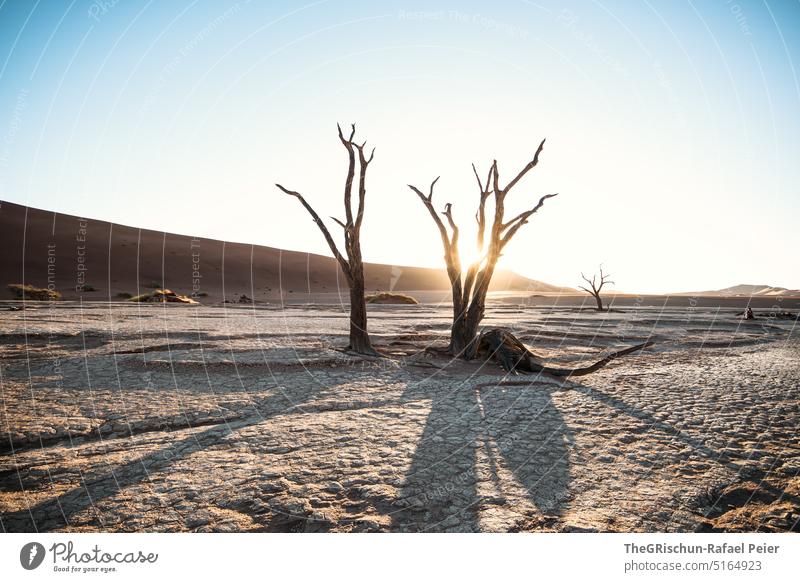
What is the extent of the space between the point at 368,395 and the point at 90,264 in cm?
5751

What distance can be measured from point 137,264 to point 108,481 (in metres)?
46.8

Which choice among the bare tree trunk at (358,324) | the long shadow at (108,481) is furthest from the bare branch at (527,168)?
the long shadow at (108,481)

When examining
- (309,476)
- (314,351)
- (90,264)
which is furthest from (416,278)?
(309,476)

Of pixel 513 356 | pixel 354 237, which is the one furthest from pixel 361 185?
pixel 513 356

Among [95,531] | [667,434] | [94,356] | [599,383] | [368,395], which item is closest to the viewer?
[95,531]

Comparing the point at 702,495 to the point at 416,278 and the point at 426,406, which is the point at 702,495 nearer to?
the point at 426,406

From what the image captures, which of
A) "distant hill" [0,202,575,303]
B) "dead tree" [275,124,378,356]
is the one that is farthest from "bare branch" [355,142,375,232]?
"distant hill" [0,202,575,303]

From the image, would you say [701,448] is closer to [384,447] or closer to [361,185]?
[384,447]

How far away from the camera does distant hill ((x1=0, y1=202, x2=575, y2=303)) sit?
41.2 meters

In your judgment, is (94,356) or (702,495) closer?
(702,495)

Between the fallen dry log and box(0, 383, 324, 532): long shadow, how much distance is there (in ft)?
15.3

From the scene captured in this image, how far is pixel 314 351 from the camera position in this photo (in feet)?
29.7

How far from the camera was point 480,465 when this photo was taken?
344 cm

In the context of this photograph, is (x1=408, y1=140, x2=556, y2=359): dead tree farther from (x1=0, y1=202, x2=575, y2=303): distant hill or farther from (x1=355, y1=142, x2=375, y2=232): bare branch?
(x1=0, y1=202, x2=575, y2=303): distant hill
